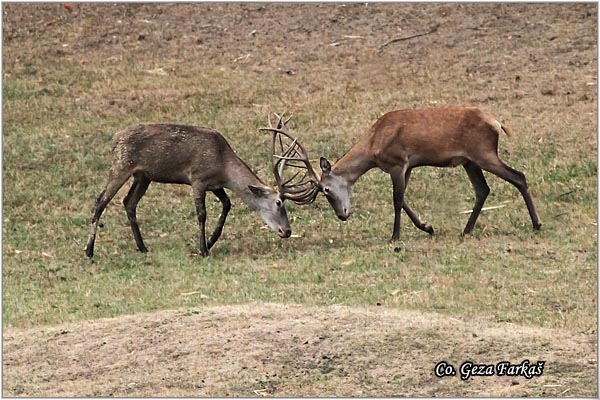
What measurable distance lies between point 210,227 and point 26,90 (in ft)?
22.9

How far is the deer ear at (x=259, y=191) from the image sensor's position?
1395 cm

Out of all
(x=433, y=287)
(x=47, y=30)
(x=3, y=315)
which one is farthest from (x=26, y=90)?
(x=433, y=287)

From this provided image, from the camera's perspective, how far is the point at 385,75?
20.5 m

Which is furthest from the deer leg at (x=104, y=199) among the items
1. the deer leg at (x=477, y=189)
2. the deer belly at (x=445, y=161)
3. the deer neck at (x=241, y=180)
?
the deer leg at (x=477, y=189)

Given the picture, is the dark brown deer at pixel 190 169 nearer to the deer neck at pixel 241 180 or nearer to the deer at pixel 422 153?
the deer neck at pixel 241 180

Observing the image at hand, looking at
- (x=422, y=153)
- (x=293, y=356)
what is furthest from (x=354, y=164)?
(x=293, y=356)

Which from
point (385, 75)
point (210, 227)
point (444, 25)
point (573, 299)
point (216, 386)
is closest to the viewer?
point (216, 386)

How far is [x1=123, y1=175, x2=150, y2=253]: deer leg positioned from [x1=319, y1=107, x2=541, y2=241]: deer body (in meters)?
1.97

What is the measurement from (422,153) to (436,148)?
16 cm

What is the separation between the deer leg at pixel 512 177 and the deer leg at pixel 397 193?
871mm

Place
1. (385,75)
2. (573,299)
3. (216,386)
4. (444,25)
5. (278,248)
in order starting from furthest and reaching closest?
(444,25) < (385,75) < (278,248) < (573,299) < (216,386)

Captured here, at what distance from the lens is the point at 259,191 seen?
13984mm

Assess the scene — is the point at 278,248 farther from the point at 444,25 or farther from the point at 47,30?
the point at 47,30

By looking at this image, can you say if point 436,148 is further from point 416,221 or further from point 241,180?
point 241,180
